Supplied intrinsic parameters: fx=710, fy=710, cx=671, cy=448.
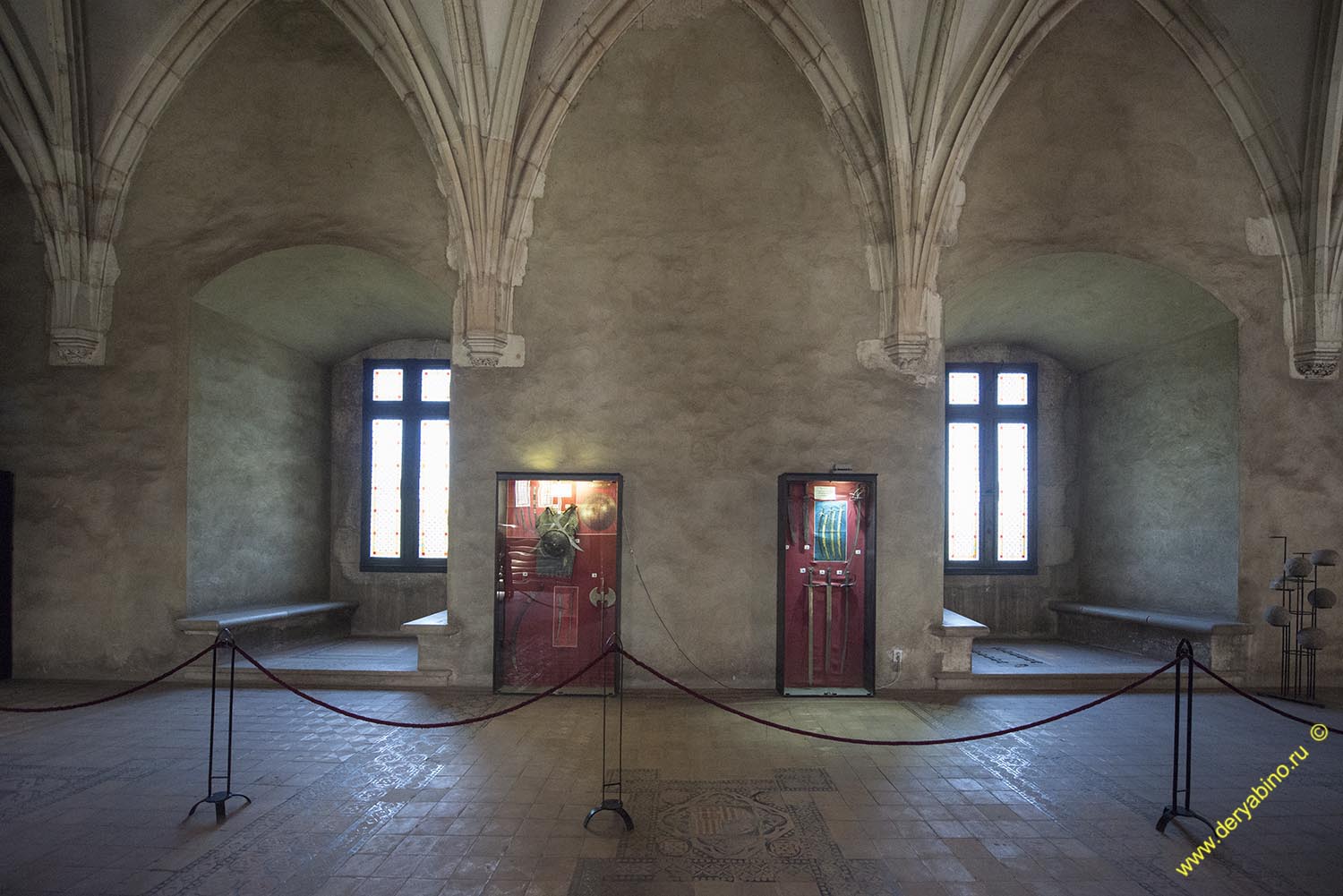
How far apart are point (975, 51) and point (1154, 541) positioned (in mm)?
6362

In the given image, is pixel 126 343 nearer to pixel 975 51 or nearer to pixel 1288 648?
pixel 975 51

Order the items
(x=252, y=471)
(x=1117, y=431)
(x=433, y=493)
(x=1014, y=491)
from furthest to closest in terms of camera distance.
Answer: (x=1014, y=491) → (x=433, y=493) → (x=1117, y=431) → (x=252, y=471)

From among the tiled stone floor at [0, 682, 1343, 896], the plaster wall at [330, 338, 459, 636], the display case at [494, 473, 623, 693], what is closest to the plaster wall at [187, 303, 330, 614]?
the plaster wall at [330, 338, 459, 636]

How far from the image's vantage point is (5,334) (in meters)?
7.90

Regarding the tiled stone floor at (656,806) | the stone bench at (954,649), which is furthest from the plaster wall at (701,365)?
the tiled stone floor at (656,806)

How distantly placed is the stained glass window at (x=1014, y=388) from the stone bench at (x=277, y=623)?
995cm

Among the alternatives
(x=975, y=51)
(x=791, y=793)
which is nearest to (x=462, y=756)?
(x=791, y=793)

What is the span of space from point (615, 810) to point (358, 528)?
24.3 feet

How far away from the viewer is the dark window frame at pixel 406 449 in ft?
33.8

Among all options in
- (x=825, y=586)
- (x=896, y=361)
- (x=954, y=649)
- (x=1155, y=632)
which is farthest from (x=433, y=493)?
(x=1155, y=632)

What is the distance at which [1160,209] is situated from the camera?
800 cm

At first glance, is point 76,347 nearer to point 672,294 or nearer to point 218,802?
point 218,802

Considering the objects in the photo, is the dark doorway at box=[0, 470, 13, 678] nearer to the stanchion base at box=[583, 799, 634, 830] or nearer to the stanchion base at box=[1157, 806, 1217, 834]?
the stanchion base at box=[583, 799, 634, 830]

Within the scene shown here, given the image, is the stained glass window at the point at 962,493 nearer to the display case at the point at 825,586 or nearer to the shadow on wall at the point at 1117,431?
the shadow on wall at the point at 1117,431
